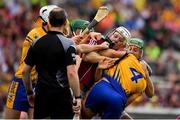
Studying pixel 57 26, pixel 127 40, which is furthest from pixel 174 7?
pixel 57 26

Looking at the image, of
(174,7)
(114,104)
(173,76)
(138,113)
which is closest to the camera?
(114,104)

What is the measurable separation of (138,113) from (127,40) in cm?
624

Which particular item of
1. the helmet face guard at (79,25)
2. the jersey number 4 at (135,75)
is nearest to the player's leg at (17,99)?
the helmet face guard at (79,25)

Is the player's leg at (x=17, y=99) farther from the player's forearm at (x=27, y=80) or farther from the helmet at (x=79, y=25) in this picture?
the player's forearm at (x=27, y=80)

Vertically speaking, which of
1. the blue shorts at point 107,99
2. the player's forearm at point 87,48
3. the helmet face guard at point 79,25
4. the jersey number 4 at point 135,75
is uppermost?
the helmet face guard at point 79,25

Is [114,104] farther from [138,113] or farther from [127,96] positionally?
[138,113]

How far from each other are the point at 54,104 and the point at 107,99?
131cm

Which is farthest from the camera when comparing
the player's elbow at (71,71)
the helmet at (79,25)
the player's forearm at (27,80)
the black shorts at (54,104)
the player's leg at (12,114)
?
the player's leg at (12,114)

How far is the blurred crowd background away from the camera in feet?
67.4

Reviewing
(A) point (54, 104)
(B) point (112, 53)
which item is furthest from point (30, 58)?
(B) point (112, 53)

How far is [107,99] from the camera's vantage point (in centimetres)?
1287

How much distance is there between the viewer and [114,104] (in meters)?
12.9

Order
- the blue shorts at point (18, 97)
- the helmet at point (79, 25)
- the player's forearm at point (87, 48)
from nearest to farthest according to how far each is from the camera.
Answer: the player's forearm at point (87, 48) → the helmet at point (79, 25) → the blue shorts at point (18, 97)

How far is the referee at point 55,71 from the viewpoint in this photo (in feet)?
38.3
